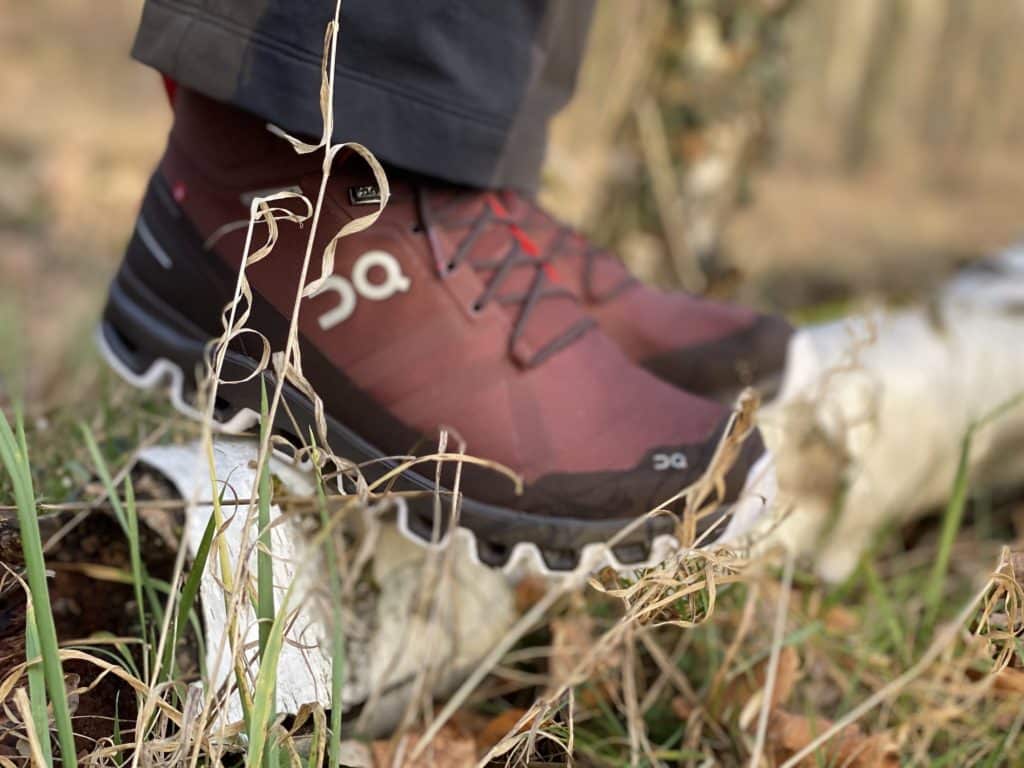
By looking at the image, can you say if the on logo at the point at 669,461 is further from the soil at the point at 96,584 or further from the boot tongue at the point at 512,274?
the soil at the point at 96,584

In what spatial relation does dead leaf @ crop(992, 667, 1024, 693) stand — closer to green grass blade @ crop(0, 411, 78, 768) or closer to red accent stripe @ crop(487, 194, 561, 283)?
red accent stripe @ crop(487, 194, 561, 283)

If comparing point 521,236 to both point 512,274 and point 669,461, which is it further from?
point 669,461

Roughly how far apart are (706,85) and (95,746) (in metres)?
1.88

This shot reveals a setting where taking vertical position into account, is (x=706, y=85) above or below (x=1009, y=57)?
below

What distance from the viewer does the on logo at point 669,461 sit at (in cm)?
92

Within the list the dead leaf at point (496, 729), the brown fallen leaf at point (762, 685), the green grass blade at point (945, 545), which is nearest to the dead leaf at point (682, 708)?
the brown fallen leaf at point (762, 685)

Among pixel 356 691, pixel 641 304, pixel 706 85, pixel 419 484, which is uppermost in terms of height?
pixel 706 85

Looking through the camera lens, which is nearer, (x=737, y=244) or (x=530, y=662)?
(x=530, y=662)

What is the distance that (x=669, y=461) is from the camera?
3.03 ft

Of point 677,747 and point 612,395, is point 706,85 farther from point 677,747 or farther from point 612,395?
point 677,747

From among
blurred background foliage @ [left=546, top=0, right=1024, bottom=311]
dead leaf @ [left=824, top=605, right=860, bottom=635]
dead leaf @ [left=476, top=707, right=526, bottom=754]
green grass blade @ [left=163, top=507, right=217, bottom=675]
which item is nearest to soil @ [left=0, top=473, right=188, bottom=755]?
green grass blade @ [left=163, top=507, right=217, bottom=675]

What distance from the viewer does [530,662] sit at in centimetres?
106

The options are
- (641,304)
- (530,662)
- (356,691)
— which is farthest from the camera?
(641,304)

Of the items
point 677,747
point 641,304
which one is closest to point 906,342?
point 641,304
